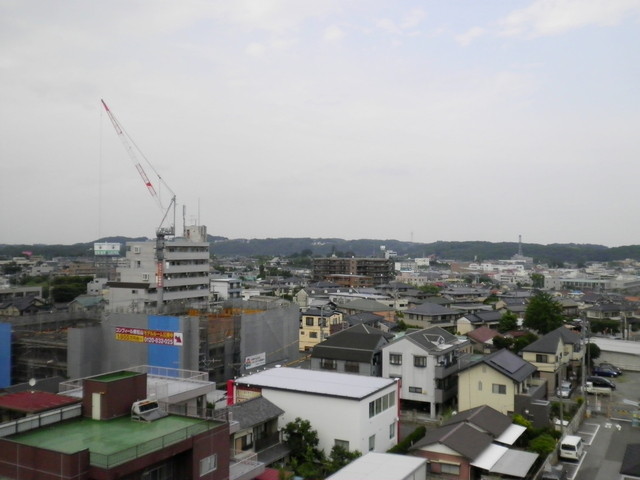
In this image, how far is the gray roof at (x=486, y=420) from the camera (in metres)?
14.0

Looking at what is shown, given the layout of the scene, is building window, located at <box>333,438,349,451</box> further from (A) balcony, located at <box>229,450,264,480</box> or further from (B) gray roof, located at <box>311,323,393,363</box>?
(B) gray roof, located at <box>311,323,393,363</box>

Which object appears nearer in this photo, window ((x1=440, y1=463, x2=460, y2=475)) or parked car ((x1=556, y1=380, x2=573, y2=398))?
window ((x1=440, y1=463, x2=460, y2=475))

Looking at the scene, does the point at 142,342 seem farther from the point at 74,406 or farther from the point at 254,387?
the point at 74,406

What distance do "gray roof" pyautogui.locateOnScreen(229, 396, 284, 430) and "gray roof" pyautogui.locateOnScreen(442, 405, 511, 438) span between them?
484cm

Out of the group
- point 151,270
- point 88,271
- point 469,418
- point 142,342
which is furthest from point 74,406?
point 88,271

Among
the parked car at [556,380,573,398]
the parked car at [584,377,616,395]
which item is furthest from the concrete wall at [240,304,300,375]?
the parked car at [584,377,616,395]

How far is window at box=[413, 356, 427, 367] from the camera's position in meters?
18.3

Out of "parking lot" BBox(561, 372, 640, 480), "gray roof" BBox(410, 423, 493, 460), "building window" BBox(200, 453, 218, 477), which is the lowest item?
"parking lot" BBox(561, 372, 640, 480)

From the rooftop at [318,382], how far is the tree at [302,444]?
919 mm

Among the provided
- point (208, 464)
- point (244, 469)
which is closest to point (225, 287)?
point (244, 469)

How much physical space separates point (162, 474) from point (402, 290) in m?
52.5

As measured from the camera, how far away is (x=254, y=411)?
1289cm

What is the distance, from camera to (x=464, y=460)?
486 inches

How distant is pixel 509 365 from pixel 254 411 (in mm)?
9440
